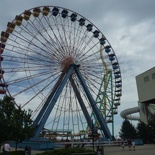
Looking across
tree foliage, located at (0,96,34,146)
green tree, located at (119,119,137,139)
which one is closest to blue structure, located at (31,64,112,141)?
tree foliage, located at (0,96,34,146)

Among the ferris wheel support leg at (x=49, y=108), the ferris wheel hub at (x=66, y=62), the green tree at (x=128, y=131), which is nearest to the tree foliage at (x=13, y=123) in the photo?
the ferris wheel support leg at (x=49, y=108)

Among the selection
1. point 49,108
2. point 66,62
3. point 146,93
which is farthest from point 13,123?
point 146,93

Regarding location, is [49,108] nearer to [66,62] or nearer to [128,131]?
[66,62]

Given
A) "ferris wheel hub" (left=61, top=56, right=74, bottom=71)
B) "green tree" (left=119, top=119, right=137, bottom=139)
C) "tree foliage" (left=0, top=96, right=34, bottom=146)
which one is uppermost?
"ferris wheel hub" (left=61, top=56, right=74, bottom=71)

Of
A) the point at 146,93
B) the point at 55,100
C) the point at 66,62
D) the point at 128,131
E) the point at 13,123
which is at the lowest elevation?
the point at 13,123

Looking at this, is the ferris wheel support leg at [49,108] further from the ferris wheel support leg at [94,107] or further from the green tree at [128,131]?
the green tree at [128,131]

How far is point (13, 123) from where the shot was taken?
2066 cm

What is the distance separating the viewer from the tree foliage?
2008 centimetres

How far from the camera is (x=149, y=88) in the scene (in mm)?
53094

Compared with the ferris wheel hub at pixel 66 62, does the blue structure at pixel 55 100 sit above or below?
below

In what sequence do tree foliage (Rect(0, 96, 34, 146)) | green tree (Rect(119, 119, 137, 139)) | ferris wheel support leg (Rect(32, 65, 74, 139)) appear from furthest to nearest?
green tree (Rect(119, 119, 137, 139)), ferris wheel support leg (Rect(32, 65, 74, 139)), tree foliage (Rect(0, 96, 34, 146))

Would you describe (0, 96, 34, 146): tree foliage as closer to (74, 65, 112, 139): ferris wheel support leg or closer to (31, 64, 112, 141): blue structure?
(31, 64, 112, 141): blue structure

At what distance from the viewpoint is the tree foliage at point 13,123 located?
2008 centimetres

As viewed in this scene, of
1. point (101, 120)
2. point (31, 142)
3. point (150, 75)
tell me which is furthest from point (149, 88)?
point (31, 142)
